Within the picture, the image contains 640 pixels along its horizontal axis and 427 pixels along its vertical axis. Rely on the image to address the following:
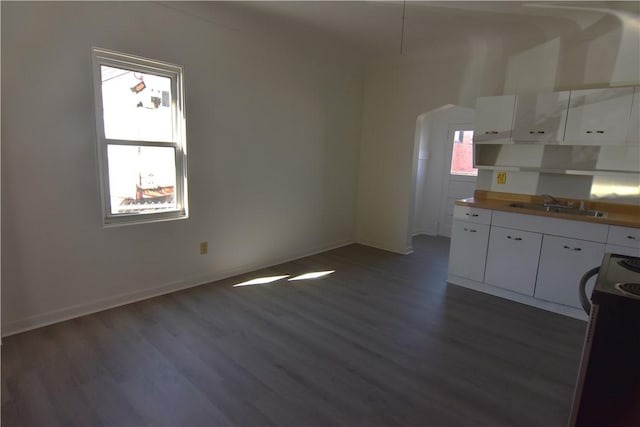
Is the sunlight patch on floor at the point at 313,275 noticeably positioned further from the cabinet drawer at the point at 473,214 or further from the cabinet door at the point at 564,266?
the cabinet door at the point at 564,266

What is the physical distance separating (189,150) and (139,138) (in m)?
0.44

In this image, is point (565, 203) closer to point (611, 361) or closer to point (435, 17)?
point (435, 17)

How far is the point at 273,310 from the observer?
9.88 feet

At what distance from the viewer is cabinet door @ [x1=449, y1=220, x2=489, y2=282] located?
139 inches

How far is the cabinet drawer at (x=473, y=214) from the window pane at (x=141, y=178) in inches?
116

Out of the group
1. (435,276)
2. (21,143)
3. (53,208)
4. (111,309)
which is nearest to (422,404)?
(435,276)

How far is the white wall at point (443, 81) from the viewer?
10.5ft

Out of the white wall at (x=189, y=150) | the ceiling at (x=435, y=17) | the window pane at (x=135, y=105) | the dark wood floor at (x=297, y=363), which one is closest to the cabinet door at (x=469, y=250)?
the dark wood floor at (x=297, y=363)

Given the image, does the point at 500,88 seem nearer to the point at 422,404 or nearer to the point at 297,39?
the point at 297,39

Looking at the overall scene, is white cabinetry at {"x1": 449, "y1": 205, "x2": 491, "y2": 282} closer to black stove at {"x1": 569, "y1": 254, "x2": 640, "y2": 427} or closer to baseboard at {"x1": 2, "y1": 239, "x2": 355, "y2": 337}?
baseboard at {"x1": 2, "y1": 239, "x2": 355, "y2": 337}

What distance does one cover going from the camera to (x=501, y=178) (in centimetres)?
393

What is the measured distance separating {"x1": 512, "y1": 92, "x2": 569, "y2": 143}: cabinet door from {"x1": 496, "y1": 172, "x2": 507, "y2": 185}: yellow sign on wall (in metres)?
0.58

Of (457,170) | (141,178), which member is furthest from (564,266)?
(141,178)

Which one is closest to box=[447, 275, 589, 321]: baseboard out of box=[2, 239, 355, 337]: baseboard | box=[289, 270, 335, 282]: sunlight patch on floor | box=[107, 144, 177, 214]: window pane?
box=[289, 270, 335, 282]: sunlight patch on floor
